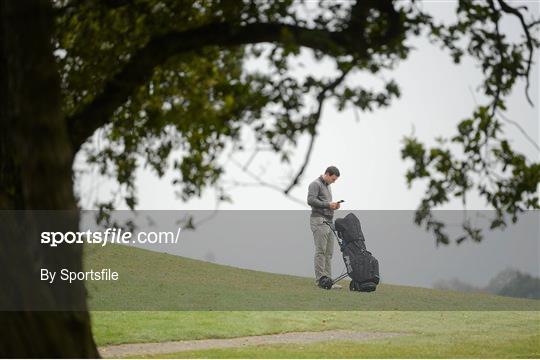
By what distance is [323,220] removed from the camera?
18.5 meters

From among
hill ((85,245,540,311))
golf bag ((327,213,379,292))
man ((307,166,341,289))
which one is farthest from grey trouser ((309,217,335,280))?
hill ((85,245,540,311))

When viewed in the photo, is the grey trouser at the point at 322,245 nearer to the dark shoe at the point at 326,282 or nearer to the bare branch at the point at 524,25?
the dark shoe at the point at 326,282

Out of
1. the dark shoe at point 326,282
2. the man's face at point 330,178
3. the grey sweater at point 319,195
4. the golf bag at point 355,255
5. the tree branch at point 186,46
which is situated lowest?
the dark shoe at point 326,282

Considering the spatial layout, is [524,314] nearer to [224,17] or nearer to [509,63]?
[509,63]

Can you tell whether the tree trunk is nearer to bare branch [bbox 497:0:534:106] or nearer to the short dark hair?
bare branch [bbox 497:0:534:106]

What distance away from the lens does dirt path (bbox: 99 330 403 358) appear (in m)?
12.7

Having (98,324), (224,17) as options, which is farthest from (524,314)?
(224,17)

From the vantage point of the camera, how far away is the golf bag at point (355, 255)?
17.5 meters

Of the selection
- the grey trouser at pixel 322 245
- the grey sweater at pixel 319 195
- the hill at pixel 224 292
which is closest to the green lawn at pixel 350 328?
the hill at pixel 224 292

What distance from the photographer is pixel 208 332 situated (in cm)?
1431

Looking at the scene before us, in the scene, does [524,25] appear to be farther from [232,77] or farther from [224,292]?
[224,292]

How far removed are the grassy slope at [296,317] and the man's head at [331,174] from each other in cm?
263

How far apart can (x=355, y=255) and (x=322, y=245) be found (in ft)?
3.46

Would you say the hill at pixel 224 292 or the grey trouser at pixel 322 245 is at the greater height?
the grey trouser at pixel 322 245
